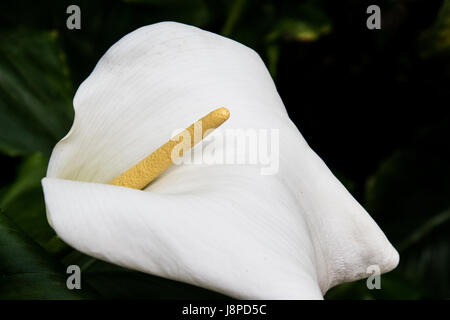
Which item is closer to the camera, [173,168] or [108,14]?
[173,168]

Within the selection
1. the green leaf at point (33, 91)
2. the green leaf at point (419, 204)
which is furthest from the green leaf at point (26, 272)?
the green leaf at point (419, 204)

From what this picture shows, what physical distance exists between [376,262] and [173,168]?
0.27 metres

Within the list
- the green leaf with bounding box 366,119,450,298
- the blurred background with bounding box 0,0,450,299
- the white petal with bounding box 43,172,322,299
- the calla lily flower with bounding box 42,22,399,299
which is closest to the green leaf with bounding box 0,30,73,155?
the blurred background with bounding box 0,0,450,299

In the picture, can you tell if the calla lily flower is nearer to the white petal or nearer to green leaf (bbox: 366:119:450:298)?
the white petal

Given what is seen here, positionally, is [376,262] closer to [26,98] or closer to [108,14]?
[26,98]

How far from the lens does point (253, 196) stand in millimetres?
578

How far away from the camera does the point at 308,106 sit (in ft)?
5.55

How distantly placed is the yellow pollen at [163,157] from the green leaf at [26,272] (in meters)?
0.13

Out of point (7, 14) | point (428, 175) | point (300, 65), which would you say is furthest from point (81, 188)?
point (300, 65)

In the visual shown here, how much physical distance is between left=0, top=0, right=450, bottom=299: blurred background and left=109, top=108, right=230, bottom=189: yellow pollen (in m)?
0.12

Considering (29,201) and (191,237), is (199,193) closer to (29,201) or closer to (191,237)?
(191,237)

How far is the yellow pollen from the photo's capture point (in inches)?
26.0

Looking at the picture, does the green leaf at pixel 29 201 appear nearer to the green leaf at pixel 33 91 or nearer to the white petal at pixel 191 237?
the green leaf at pixel 33 91
